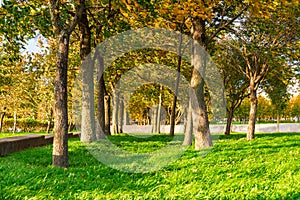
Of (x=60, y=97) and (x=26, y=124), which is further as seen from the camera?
(x=26, y=124)

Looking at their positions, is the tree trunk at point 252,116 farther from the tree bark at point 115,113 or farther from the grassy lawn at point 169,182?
the tree bark at point 115,113

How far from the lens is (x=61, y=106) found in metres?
8.46

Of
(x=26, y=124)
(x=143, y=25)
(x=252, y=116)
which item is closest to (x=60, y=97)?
(x=143, y=25)

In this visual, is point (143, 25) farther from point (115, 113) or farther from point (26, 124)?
point (26, 124)

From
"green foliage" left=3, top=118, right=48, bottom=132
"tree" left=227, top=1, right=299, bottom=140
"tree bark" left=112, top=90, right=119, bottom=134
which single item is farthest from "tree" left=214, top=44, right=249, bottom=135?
"green foliage" left=3, top=118, right=48, bottom=132

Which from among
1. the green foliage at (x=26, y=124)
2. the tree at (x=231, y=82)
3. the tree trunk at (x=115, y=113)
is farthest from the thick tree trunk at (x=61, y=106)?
the green foliage at (x=26, y=124)

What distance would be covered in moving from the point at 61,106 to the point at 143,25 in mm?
10074

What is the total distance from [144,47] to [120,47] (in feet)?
5.27

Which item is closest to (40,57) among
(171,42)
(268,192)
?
(171,42)

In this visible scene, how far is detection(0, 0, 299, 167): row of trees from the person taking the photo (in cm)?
884

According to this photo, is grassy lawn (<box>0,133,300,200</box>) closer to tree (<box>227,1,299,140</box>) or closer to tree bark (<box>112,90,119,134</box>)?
tree (<box>227,1,299,140</box>)

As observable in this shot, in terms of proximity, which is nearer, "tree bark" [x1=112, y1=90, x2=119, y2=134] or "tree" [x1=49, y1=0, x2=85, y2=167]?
"tree" [x1=49, y1=0, x2=85, y2=167]

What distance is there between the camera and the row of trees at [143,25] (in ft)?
29.0

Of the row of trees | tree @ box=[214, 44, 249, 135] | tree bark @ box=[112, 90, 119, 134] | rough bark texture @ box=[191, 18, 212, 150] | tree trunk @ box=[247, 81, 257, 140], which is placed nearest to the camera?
the row of trees
